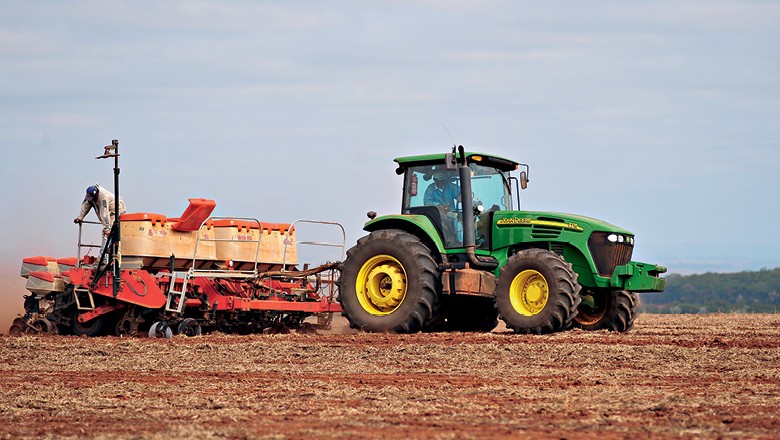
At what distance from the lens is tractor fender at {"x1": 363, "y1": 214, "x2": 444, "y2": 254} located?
16.6 meters

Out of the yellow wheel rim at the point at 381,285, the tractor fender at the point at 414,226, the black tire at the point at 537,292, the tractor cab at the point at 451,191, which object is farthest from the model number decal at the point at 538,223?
the yellow wheel rim at the point at 381,285

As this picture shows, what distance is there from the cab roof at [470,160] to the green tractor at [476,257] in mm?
21

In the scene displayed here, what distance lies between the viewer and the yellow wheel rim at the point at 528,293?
1595cm

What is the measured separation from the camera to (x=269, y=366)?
12938 millimetres

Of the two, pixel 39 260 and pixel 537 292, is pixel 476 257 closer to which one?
pixel 537 292

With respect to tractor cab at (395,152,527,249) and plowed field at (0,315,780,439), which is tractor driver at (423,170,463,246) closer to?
tractor cab at (395,152,527,249)

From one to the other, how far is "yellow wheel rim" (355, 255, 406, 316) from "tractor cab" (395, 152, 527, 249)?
0.82 meters

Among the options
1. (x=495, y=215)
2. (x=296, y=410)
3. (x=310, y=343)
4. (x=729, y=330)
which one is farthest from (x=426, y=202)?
Result: (x=296, y=410)

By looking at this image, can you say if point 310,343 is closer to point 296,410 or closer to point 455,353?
point 455,353

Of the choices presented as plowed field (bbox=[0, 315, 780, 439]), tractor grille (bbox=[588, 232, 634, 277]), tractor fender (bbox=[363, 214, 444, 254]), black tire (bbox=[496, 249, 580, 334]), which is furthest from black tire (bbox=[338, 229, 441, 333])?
tractor grille (bbox=[588, 232, 634, 277])

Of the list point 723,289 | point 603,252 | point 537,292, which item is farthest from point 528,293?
point 723,289

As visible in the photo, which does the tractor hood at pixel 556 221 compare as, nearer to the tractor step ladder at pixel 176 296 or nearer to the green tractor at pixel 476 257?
the green tractor at pixel 476 257

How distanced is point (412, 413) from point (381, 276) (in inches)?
319

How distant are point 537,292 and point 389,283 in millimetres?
2252
